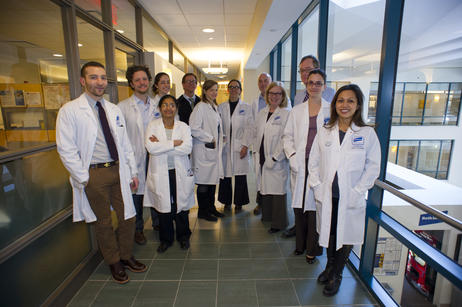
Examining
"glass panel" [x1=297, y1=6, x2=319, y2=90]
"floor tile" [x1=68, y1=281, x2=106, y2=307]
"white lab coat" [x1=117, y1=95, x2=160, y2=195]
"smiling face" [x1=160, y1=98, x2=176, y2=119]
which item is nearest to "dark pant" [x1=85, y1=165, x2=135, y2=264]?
"floor tile" [x1=68, y1=281, x2=106, y2=307]

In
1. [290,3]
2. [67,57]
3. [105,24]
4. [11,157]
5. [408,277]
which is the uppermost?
[290,3]

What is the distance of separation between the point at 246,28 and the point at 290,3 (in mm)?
2432

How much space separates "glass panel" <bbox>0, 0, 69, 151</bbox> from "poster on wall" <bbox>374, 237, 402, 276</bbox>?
4014 millimetres

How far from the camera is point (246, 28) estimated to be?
5.51 meters

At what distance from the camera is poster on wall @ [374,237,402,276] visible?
3.64 m

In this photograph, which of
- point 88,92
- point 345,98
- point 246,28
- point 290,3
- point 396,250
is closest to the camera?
point 345,98

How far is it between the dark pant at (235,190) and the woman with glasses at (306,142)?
3.94 feet

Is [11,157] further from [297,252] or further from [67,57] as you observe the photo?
[297,252]

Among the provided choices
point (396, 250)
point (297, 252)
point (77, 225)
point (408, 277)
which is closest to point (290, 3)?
point (297, 252)

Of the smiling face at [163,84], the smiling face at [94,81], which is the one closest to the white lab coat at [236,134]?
the smiling face at [163,84]

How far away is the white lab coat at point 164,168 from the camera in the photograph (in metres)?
2.42

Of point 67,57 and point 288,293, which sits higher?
point 67,57

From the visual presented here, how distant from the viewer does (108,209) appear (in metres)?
2.12

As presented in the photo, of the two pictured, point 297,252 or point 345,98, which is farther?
point 297,252
